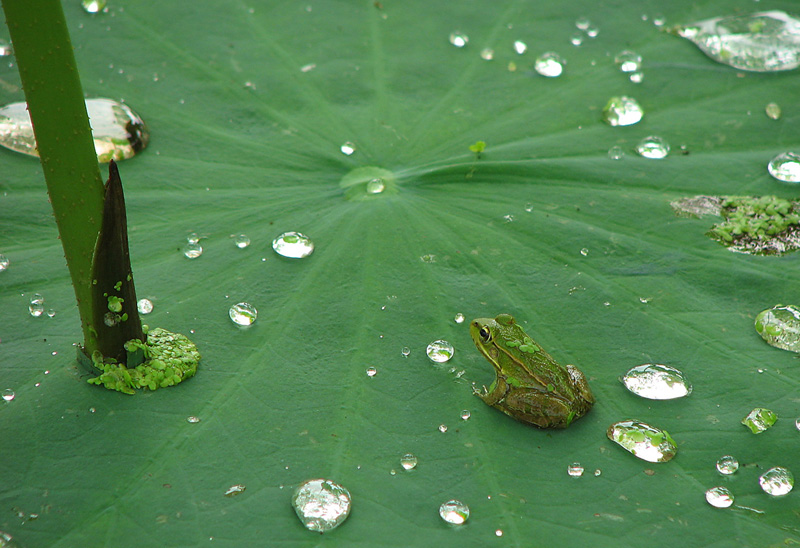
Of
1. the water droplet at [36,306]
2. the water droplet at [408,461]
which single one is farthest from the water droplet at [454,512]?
the water droplet at [36,306]

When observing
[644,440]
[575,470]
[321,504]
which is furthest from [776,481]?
[321,504]

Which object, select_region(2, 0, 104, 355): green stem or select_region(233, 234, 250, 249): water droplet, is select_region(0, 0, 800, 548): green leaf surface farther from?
select_region(2, 0, 104, 355): green stem

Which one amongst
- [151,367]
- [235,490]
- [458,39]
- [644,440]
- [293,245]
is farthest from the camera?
[458,39]

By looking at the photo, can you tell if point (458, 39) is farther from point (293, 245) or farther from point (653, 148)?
point (293, 245)

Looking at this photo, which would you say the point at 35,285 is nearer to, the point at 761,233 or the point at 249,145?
the point at 249,145

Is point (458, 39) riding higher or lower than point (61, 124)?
lower

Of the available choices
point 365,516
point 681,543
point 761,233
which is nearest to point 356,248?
point 365,516
